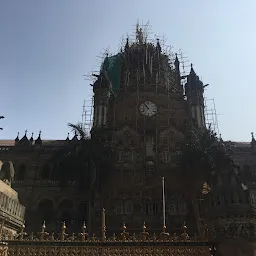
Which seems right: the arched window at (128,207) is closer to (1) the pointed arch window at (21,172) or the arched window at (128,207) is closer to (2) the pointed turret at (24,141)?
(1) the pointed arch window at (21,172)

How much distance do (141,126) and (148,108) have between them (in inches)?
107

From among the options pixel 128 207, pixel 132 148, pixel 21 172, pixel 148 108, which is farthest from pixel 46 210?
pixel 148 108

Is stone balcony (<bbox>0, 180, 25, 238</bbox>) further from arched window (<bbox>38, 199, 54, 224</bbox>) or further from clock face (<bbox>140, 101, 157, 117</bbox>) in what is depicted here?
clock face (<bbox>140, 101, 157, 117</bbox>)

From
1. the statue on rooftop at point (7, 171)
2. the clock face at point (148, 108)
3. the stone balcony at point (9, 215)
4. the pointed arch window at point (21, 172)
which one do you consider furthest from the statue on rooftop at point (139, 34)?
the stone balcony at point (9, 215)

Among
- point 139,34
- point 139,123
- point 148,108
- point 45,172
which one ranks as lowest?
point 45,172

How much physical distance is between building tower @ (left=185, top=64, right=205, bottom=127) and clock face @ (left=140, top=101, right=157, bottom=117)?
14.2 ft

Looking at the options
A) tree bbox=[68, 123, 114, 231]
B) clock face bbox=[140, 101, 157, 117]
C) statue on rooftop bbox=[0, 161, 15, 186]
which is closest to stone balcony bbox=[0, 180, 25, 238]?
statue on rooftop bbox=[0, 161, 15, 186]

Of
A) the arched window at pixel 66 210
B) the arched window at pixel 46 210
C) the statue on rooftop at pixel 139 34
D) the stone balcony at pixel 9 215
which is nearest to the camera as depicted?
the stone balcony at pixel 9 215

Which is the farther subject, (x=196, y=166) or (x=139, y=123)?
(x=139, y=123)

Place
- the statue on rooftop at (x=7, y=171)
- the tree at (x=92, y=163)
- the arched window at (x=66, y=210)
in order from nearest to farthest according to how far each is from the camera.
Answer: the statue on rooftop at (x=7, y=171)
the tree at (x=92, y=163)
the arched window at (x=66, y=210)

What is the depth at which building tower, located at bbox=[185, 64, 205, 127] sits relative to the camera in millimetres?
36688

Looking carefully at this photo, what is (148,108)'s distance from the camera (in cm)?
3788

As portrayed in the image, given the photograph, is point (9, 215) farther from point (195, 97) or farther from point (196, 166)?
point (195, 97)

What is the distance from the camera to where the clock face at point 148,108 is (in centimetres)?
3750
